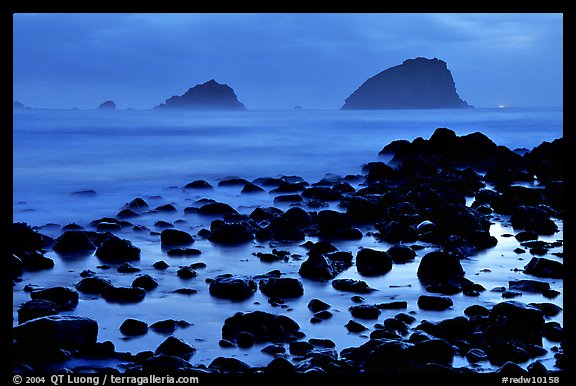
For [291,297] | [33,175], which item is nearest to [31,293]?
[291,297]

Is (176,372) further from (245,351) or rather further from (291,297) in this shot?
(291,297)

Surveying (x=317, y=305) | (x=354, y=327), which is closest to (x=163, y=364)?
(x=354, y=327)

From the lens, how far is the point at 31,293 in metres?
5.61

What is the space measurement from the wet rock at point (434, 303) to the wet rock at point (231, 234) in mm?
2975

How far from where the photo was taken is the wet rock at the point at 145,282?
586 cm

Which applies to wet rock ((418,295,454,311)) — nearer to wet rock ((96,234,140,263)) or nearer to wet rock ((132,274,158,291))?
wet rock ((132,274,158,291))

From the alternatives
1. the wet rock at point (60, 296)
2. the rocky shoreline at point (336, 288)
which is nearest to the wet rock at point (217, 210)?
the rocky shoreline at point (336, 288)

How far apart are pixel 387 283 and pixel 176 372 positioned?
8.89 ft

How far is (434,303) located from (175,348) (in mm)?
2186

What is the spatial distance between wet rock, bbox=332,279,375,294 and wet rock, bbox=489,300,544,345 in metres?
1.34

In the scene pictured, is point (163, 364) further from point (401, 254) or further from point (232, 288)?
point (401, 254)

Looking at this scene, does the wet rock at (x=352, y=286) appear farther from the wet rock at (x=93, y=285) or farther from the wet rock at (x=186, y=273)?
the wet rock at (x=93, y=285)

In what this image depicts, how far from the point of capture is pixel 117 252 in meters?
6.98

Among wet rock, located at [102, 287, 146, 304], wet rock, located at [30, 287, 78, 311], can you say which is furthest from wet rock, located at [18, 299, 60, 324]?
wet rock, located at [102, 287, 146, 304]
